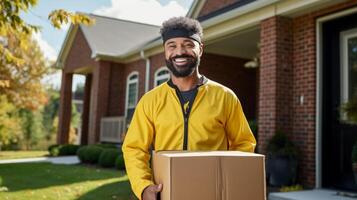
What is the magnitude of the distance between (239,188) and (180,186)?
27 cm

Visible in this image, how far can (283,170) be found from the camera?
6512mm

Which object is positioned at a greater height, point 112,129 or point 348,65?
point 348,65

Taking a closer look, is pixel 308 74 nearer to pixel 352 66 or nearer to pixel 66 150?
pixel 352 66

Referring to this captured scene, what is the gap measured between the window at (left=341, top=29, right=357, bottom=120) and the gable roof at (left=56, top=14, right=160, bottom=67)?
9392mm

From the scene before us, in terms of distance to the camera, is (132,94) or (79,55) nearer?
(132,94)

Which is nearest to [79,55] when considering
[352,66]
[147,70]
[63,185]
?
[147,70]

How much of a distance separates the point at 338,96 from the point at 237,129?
5.01 metres

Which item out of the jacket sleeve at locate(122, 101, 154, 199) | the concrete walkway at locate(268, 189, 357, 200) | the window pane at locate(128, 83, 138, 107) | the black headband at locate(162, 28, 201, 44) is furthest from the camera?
the window pane at locate(128, 83, 138, 107)

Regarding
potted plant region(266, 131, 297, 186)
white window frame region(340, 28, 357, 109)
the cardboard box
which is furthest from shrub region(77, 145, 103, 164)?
the cardboard box

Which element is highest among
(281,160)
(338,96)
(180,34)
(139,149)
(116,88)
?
(116,88)

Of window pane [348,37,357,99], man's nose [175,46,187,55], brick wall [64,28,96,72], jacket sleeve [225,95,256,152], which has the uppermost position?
brick wall [64,28,96,72]

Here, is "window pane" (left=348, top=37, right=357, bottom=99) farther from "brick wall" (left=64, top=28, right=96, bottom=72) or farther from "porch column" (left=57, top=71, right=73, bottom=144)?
"porch column" (left=57, top=71, right=73, bottom=144)

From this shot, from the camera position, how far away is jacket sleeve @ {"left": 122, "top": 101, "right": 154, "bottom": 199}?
1899mm

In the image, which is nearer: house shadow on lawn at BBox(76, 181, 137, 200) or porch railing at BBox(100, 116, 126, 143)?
house shadow on lawn at BBox(76, 181, 137, 200)
